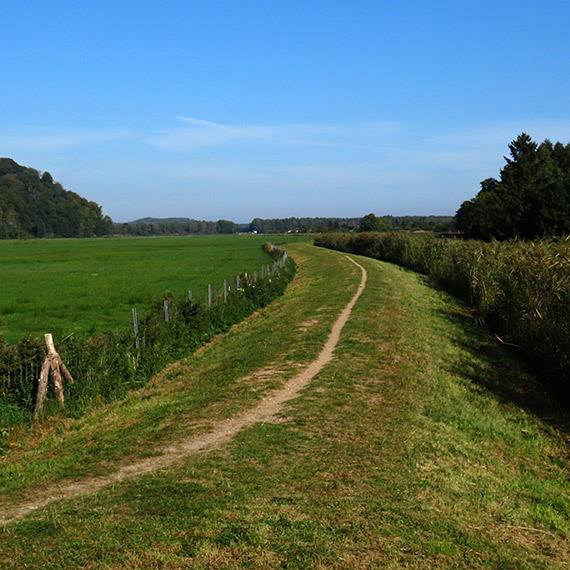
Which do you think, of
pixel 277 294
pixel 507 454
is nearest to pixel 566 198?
pixel 277 294

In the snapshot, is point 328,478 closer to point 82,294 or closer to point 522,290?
point 522,290

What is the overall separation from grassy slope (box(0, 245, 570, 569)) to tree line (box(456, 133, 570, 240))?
1107 inches

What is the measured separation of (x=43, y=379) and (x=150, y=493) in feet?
15.8

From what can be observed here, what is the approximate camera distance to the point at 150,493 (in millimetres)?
6371

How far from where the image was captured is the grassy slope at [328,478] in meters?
5.16

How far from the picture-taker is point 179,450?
808 cm

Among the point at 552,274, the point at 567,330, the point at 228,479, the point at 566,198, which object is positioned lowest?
the point at 228,479

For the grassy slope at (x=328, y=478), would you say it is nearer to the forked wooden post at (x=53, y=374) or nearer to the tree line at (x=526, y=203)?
the forked wooden post at (x=53, y=374)

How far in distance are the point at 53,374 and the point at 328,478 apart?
6068mm

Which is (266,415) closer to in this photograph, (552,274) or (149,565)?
(149,565)

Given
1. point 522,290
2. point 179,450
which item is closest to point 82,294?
point 522,290

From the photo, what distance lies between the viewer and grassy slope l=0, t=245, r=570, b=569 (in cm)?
516

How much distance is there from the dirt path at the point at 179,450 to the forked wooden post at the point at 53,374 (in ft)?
10.9

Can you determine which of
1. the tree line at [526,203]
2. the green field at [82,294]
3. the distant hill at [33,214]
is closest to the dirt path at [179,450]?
the green field at [82,294]
